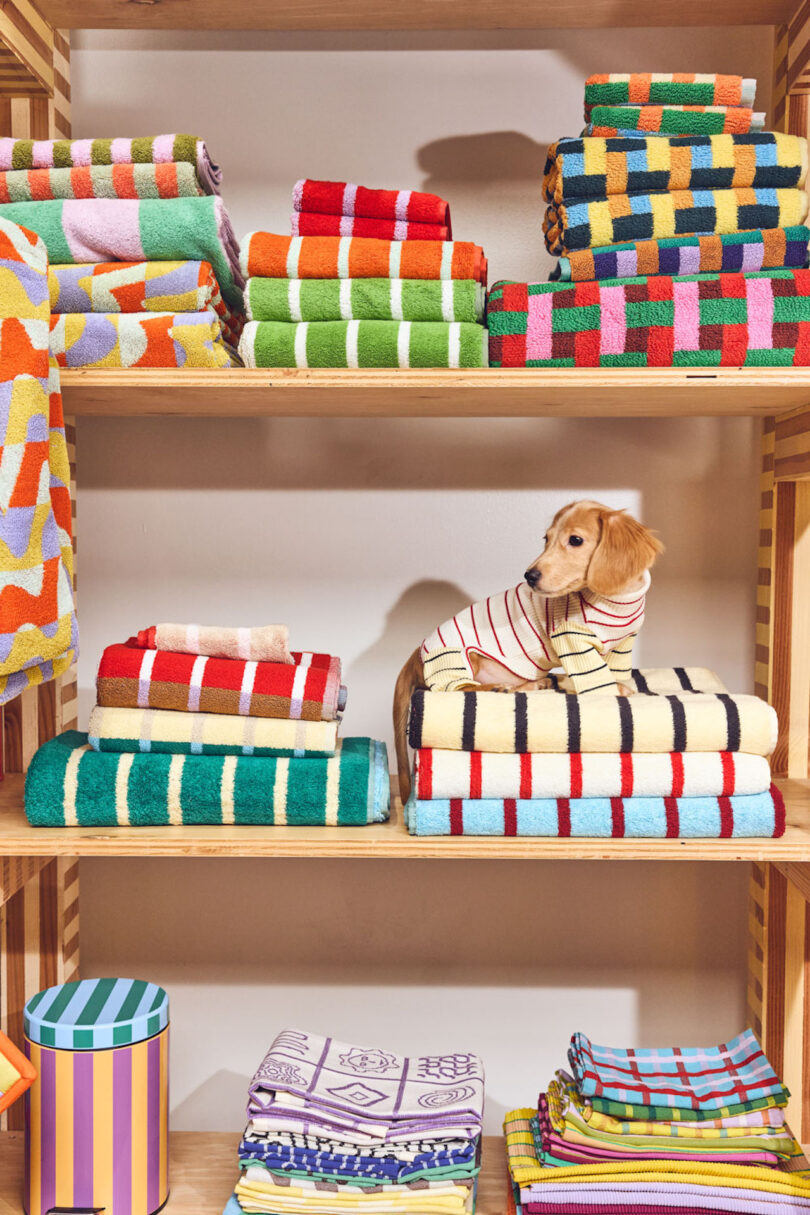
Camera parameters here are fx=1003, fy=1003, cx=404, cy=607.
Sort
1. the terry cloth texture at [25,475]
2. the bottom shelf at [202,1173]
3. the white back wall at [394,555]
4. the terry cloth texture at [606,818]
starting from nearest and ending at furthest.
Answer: the terry cloth texture at [25,475], the terry cloth texture at [606,818], the bottom shelf at [202,1173], the white back wall at [394,555]

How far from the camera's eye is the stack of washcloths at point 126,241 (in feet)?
3.60

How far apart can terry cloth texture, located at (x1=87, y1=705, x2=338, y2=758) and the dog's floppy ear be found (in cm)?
34

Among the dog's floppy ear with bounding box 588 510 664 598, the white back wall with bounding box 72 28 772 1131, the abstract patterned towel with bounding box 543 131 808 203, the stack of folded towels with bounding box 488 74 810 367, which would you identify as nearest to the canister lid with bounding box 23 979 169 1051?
the white back wall with bounding box 72 28 772 1131

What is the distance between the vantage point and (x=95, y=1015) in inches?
44.3

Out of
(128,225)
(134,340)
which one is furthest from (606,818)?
(128,225)

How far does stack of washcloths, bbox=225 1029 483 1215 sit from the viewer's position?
43.1 inches

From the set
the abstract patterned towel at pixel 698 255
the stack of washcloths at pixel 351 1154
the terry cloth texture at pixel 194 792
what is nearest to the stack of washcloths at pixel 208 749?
the terry cloth texture at pixel 194 792

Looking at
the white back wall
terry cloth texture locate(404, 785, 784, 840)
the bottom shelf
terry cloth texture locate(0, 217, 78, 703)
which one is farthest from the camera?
the white back wall

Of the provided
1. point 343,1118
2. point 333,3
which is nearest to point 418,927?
point 343,1118


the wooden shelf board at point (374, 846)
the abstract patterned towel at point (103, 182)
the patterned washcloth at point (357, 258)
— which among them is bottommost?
the wooden shelf board at point (374, 846)

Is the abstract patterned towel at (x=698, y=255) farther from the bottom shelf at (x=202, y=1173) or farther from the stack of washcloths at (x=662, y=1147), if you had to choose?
the bottom shelf at (x=202, y=1173)

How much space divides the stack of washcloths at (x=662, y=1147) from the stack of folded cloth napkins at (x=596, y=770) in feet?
1.06

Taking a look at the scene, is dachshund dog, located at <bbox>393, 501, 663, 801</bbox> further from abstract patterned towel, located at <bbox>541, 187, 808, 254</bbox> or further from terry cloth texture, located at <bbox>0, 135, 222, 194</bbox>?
terry cloth texture, located at <bbox>0, 135, 222, 194</bbox>

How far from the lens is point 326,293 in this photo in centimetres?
109
